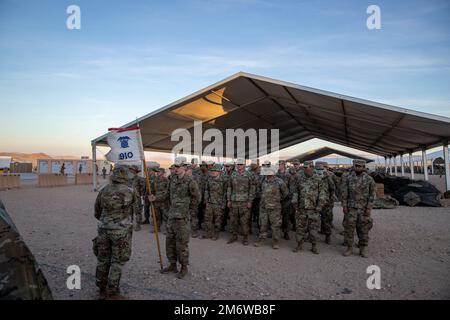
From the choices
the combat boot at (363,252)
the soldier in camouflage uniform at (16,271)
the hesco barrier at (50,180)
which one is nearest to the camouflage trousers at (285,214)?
the combat boot at (363,252)

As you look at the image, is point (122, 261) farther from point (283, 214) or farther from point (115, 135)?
point (283, 214)

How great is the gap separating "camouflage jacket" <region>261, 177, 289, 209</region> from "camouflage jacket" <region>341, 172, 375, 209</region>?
1.36 m

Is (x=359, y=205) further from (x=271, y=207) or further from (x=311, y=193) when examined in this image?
(x=271, y=207)

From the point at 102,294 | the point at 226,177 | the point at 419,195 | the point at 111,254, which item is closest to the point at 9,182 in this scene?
the point at 226,177

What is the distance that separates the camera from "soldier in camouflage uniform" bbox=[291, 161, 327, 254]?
20.6 ft

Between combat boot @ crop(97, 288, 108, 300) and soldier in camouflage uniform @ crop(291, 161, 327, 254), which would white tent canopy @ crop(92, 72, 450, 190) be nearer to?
soldier in camouflage uniform @ crop(291, 161, 327, 254)

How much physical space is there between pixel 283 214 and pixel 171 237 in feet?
12.6

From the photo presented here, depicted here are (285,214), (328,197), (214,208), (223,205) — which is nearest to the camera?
(328,197)

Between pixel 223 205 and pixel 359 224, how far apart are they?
326 centimetres

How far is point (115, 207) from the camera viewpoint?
389cm

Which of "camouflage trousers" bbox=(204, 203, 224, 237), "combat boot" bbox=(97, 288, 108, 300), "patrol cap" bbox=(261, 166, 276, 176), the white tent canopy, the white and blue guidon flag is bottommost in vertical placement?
"combat boot" bbox=(97, 288, 108, 300)

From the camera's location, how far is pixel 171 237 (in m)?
4.89

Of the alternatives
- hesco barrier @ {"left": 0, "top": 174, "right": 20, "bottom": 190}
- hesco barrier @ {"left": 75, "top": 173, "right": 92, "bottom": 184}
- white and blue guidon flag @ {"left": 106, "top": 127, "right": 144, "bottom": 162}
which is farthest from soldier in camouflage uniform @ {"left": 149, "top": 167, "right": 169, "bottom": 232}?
hesco barrier @ {"left": 75, "top": 173, "right": 92, "bottom": 184}
